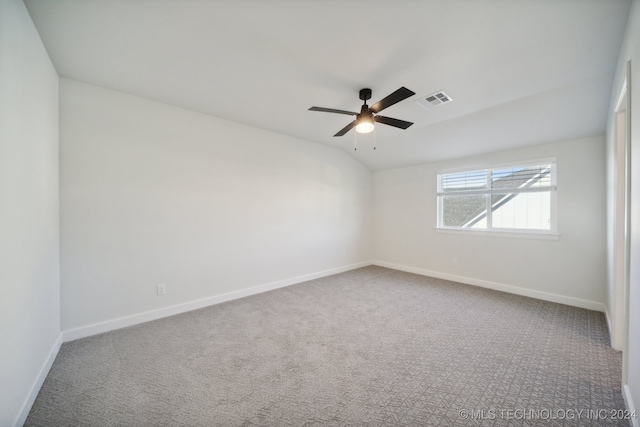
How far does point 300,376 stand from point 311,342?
1.68 ft

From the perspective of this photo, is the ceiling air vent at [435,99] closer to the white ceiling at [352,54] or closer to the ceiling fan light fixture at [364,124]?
the white ceiling at [352,54]

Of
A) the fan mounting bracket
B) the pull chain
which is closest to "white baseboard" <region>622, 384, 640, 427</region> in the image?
the fan mounting bracket

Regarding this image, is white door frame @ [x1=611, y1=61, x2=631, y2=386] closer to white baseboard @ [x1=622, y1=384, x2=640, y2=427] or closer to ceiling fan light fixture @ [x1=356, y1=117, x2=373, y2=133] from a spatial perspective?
white baseboard @ [x1=622, y1=384, x2=640, y2=427]

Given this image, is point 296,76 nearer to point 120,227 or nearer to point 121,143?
point 121,143

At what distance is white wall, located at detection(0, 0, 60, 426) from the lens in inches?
55.2

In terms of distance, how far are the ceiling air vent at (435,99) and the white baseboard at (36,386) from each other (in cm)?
424

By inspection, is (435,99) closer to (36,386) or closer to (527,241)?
(527,241)

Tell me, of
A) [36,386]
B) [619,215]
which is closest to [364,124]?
[619,215]

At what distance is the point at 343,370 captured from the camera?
2020mm

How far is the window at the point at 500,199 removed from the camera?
3.64m

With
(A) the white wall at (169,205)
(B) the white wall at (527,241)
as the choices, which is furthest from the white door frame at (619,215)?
(A) the white wall at (169,205)

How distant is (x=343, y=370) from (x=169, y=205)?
2747 millimetres

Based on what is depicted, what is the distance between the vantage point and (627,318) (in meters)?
1.69

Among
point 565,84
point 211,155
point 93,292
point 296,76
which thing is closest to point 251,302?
point 93,292
